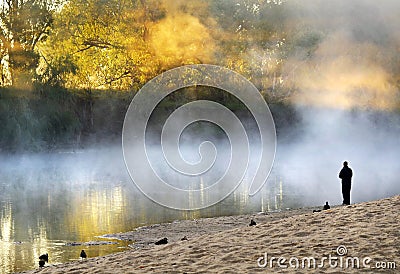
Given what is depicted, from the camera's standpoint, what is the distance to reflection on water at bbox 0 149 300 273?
1652 cm

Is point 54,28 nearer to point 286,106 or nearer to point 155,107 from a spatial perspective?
point 155,107

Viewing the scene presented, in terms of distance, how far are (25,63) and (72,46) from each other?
7.37 meters

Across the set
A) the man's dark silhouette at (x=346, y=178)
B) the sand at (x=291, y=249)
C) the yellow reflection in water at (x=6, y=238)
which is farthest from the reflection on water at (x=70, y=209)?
the man's dark silhouette at (x=346, y=178)

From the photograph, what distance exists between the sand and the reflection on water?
352cm

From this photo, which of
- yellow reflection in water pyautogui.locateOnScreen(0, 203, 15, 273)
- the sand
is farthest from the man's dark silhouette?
yellow reflection in water pyautogui.locateOnScreen(0, 203, 15, 273)

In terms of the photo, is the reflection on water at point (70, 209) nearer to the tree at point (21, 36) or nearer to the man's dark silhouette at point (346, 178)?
the tree at point (21, 36)

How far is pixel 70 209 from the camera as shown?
23.8m

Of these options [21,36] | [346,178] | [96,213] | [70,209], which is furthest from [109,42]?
[346,178]

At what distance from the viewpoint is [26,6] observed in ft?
145

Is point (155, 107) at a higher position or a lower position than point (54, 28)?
lower

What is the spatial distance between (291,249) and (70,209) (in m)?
14.0

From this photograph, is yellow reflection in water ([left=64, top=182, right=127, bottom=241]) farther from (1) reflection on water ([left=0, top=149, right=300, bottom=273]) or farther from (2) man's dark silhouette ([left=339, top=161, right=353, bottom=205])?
(2) man's dark silhouette ([left=339, top=161, right=353, bottom=205])

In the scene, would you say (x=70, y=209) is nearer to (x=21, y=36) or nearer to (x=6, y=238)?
(x=6, y=238)

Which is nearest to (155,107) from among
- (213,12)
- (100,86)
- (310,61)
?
(100,86)
